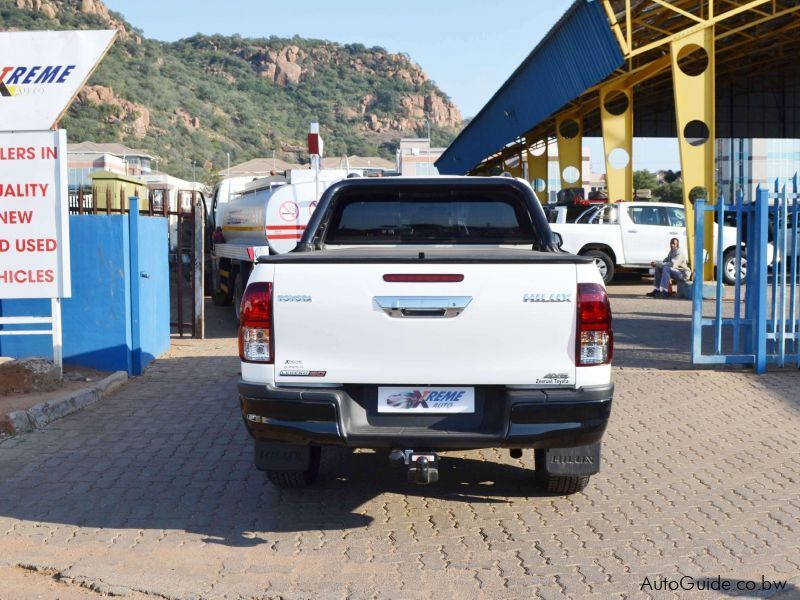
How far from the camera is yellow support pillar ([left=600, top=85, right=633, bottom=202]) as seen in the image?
2666 cm

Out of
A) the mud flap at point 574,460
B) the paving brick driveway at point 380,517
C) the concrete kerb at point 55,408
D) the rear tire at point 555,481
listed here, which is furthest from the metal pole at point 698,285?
the concrete kerb at point 55,408

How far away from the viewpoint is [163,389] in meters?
9.82

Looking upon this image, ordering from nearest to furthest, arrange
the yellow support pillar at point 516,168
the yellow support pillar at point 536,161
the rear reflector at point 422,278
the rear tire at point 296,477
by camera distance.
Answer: the rear reflector at point 422,278
the rear tire at point 296,477
the yellow support pillar at point 536,161
the yellow support pillar at point 516,168

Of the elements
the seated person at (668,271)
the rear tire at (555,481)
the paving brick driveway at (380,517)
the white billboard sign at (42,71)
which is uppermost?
the white billboard sign at (42,71)

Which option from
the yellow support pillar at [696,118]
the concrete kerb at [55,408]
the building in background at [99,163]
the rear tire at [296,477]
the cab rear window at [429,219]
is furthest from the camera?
the building in background at [99,163]

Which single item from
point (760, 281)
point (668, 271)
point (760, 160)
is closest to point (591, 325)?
point (760, 281)

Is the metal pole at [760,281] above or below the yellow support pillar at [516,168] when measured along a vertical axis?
below

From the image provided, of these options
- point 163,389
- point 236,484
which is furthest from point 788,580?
point 163,389

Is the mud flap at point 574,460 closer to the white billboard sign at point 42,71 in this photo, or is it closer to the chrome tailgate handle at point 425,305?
the chrome tailgate handle at point 425,305

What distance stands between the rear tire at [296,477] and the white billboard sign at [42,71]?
Answer: 5443 millimetres

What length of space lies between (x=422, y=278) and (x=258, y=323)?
0.90 metres

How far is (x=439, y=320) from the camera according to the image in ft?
16.2

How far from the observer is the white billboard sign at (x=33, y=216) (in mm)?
9344

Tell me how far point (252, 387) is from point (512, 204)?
2.92 metres
